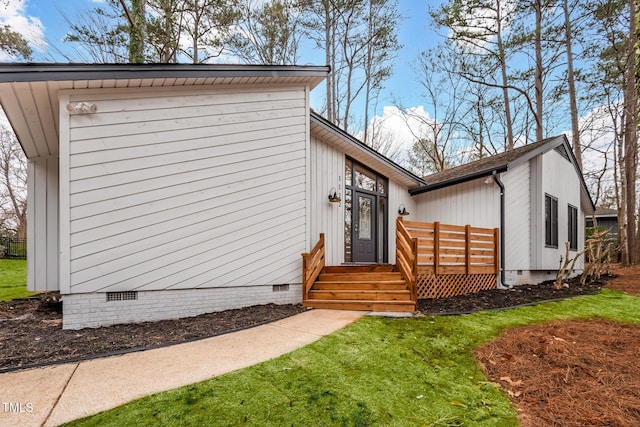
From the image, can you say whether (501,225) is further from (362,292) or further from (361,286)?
(362,292)

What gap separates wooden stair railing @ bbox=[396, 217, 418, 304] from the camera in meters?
5.45

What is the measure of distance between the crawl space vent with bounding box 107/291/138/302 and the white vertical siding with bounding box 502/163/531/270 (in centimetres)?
785

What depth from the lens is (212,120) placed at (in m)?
5.17

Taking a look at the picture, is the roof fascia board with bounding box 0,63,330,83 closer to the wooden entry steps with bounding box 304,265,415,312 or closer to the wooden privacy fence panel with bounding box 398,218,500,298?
the wooden privacy fence panel with bounding box 398,218,500,298

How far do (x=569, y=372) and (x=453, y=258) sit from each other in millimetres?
3490

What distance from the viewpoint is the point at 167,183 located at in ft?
15.7

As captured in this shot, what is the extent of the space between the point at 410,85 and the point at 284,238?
15.0 m

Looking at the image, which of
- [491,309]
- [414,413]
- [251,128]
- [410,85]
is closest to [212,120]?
[251,128]

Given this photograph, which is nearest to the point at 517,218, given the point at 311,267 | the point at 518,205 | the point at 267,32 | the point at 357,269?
the point at 518,205

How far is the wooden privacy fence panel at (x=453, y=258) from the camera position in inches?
247

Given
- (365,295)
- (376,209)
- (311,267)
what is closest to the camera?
(365,295)

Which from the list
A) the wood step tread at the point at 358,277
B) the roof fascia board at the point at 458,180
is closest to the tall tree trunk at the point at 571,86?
the roof fascia board at the point at 458,180

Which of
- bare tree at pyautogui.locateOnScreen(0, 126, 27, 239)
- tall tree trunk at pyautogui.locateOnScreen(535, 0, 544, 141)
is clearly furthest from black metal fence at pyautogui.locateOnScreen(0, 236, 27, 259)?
tall tree trunk at pyautogui.locateOnScreen(535, 0, 544, 141)

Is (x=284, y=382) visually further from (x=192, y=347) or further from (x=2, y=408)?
(x=2, y=408)
